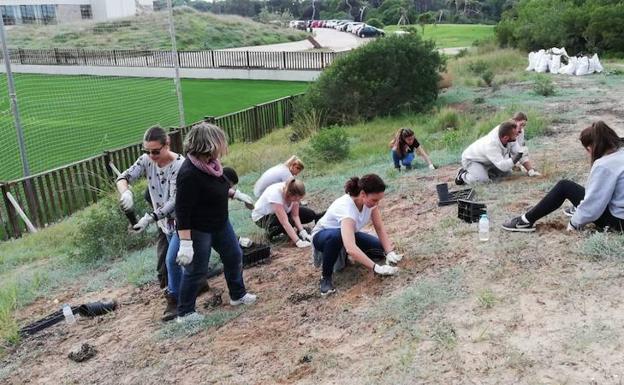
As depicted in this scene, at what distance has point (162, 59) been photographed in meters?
28.5

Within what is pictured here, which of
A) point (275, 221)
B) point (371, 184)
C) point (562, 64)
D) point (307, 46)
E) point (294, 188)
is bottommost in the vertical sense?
point (307, 46)

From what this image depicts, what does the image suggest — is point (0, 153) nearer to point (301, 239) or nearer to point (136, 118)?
point (136, 118)

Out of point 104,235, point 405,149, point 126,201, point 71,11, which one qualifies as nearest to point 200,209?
point 126,201

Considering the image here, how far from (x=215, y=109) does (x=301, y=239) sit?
14162 millimetres

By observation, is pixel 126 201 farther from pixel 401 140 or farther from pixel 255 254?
pixel 401 140

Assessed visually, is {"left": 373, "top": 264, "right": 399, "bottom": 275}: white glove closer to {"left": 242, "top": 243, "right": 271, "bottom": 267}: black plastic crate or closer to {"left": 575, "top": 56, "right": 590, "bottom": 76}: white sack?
{"left": 242, "top": 243, "right": 271, "bottom": 267}: black plastic crate

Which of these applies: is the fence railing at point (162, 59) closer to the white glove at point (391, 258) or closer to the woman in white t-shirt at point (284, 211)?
the woman in white t-shirt at point (284, 211)

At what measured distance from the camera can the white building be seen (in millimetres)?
39406

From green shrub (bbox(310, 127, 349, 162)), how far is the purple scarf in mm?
6027

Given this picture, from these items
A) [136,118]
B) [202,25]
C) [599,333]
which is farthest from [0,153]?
[202,25]

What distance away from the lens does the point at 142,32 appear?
3284cm

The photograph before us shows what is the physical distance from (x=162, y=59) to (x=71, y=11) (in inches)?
956

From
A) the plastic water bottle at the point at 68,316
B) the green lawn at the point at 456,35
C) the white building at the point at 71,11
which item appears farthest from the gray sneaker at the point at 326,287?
the white building at the point at 71,11

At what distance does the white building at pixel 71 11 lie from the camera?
39.4 m
